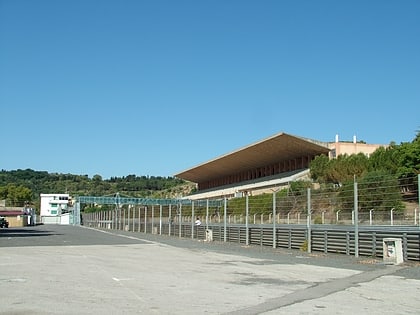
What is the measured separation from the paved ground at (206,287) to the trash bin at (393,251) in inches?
16.4

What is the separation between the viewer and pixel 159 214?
51.2 meters

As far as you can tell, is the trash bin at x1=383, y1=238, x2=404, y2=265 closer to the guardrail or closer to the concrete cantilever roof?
the guardrail

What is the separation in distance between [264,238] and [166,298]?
18.5 meters

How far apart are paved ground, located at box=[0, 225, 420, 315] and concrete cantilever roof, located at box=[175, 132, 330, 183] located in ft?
228

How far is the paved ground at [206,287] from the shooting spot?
31.8 feet

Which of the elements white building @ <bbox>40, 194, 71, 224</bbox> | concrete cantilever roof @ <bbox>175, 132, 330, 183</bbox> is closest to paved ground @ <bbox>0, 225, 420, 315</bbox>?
concrete cantilever roof @ <bbox>175, 132, 330, 183</bbox>

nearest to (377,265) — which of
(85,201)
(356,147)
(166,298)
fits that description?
(166,298)

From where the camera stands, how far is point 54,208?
581 feet

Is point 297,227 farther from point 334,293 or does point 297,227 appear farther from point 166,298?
point 166,298

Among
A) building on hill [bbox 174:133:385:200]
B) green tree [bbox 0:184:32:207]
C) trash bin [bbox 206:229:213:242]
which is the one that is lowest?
trash bin [bbox 206:229:213:242]

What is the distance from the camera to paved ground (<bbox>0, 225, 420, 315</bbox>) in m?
9.68

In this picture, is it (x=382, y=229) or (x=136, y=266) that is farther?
(x=382, y=229)

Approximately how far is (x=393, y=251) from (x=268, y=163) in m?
85.2

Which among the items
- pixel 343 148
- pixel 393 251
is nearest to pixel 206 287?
pixel 393 251
